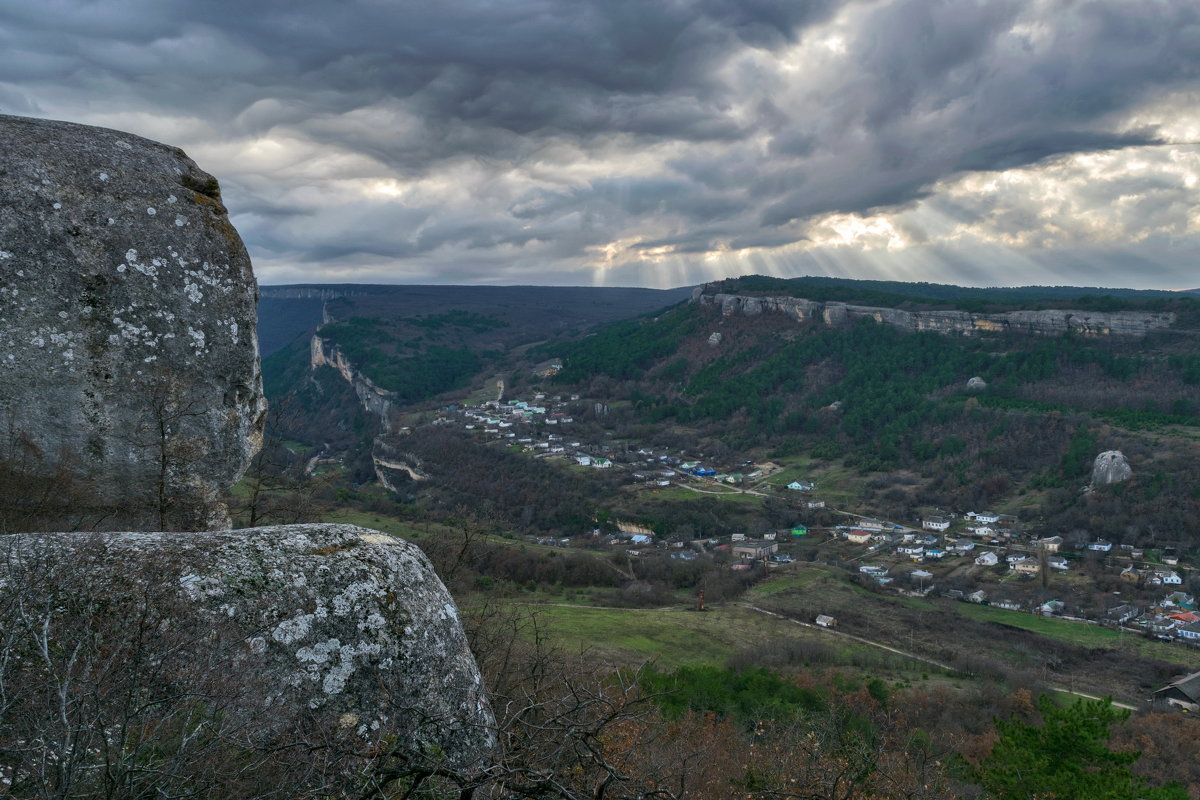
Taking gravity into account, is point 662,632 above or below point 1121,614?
above

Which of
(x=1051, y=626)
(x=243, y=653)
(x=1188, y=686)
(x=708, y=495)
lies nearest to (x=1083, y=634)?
(x=1051, y=626)

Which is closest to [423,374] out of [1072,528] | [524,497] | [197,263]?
[524,497]

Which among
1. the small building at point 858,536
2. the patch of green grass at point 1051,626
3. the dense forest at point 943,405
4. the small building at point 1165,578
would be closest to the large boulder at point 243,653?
the patch of green grass at point 1051,626

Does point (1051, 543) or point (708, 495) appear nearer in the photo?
point (1051, 543)

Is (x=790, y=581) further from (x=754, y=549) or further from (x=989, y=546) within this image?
(x=989, y=546)

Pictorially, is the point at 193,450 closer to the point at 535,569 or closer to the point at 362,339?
the point at 535,569

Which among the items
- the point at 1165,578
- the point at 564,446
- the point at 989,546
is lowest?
the point at 989,546

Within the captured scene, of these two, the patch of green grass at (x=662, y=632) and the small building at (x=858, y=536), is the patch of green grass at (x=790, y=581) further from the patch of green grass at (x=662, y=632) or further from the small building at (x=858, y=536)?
the small building at (x=858, y=536)
